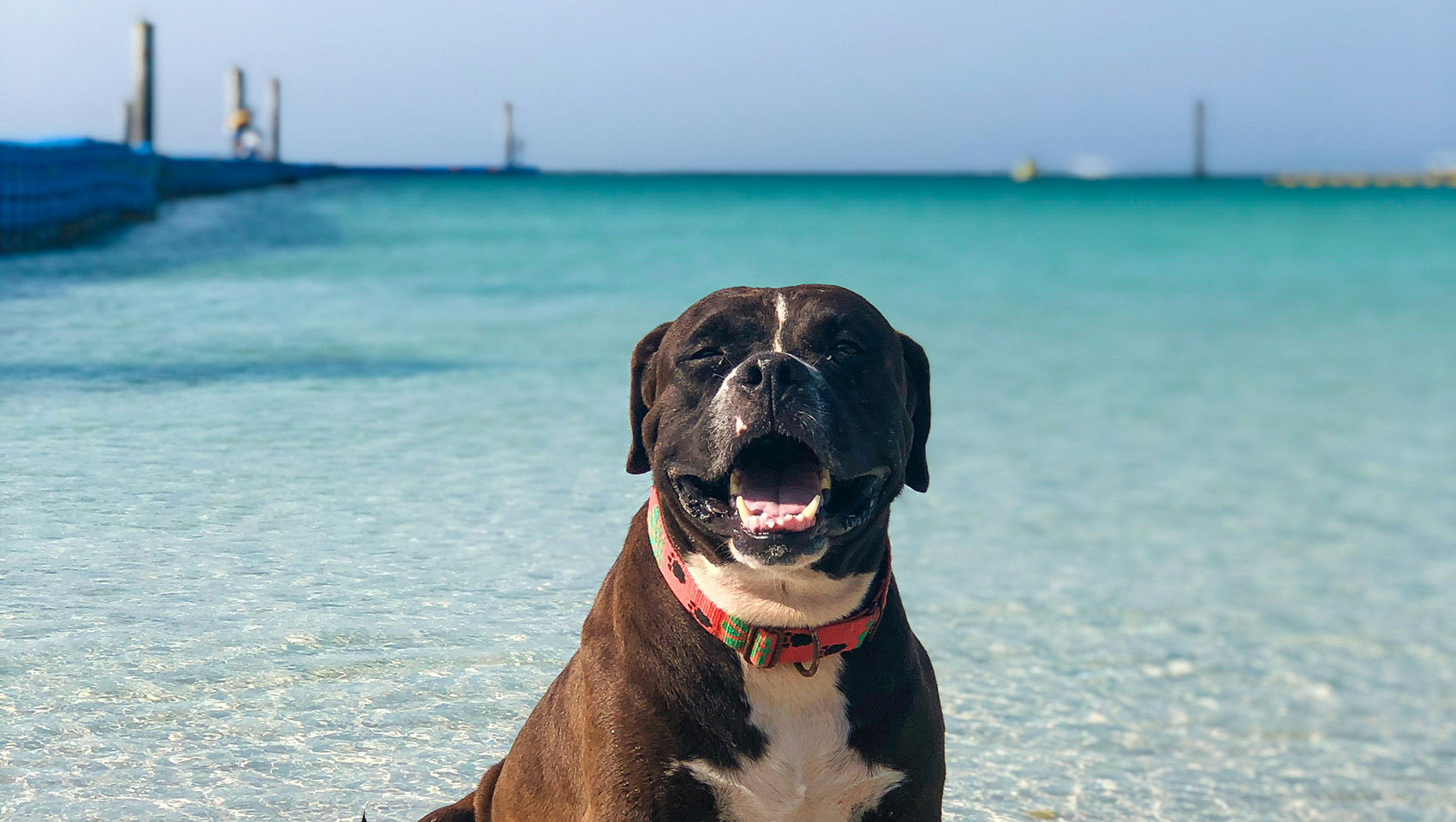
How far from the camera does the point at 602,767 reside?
276 centimetres

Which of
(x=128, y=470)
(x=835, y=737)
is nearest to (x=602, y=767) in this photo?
(x=835, y=737)

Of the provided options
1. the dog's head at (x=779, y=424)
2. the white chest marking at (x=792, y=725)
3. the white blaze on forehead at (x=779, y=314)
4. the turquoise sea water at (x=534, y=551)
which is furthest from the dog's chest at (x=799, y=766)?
the turquoise sea water at (x=534, y=551)

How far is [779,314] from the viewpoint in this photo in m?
3.05

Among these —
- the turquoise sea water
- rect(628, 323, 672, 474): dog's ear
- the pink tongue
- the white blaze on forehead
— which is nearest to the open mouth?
the pink tongue

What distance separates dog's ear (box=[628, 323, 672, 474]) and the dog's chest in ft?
2.00

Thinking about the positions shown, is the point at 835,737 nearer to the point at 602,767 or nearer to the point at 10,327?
the point at 602,767

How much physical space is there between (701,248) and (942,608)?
26.2m

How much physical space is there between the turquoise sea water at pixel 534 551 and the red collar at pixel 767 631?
122 centimetres

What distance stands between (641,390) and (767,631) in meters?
0.71

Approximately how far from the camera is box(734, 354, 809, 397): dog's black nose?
2.83m

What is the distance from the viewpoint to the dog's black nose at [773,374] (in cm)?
283

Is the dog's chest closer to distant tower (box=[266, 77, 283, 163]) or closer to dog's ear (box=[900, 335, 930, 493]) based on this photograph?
dog's ear (box=[900, 335, 930, 493])

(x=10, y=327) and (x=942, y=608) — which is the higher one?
(x=10, y=327)

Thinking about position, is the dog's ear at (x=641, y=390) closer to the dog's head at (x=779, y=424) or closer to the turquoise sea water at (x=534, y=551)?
the dog's head at (x=779, y=424)
